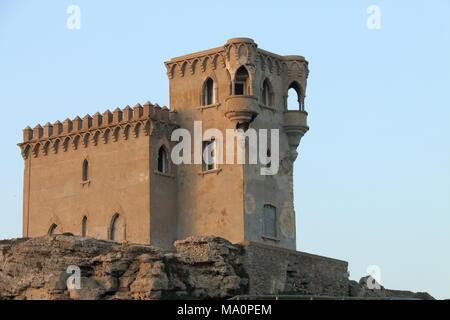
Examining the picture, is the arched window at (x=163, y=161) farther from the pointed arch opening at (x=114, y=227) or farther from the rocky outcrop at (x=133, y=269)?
the rocky outcrop at (x=133, y=269)

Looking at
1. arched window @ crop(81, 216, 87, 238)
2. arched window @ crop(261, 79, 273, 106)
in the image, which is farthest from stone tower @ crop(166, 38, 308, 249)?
arched window @ crop(81, 216, 87, 238)

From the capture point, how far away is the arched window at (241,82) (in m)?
64.8

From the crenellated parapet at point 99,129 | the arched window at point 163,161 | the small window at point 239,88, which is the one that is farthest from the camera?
the small window at point 239,88

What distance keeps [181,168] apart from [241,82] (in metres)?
5.35

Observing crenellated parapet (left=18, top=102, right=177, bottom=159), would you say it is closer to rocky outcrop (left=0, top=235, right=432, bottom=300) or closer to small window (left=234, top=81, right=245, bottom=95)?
small window (left=234, top=81, right=245, bottom=95)

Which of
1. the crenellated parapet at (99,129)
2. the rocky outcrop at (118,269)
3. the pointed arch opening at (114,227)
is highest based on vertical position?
the crenellated parapet at (99,129)

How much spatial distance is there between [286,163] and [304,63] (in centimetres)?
546

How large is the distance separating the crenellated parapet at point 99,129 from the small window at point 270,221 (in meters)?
6.34

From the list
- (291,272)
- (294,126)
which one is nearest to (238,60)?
(294,126)

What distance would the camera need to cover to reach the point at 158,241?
208ft

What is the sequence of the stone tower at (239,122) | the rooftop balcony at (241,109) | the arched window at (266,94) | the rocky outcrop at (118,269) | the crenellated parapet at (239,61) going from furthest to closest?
the arched window at (266,94)
the crenellated parapet at (239,61)
the stone tower at (239,122)
the rooftop balcony at (241,109)
the rocky outcrop at (118,269)

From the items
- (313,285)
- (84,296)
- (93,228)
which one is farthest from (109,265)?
(93,228)

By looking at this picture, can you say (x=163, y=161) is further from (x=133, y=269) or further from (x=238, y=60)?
(x=133, y=269)

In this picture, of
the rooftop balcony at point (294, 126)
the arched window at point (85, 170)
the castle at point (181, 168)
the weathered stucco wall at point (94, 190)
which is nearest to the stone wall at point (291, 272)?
the castle at point (181, 168)
